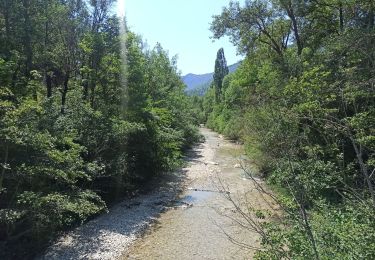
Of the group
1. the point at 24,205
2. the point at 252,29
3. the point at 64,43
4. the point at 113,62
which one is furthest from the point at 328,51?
the point at 64,43

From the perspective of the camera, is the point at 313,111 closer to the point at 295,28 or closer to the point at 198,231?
the point at 198,231

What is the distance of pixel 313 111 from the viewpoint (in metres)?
9.42

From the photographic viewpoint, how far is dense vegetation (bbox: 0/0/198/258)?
30.5 feet

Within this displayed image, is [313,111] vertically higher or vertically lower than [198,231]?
higher

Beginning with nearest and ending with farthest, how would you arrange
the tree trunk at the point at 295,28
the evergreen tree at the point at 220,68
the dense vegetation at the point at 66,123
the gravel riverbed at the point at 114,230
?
the dense vegetation at the point at 66,123
the gravel riverbed at the point at 114,230
the tree trunk at the point at 295,28
the evergreen tree at the point at 220,68

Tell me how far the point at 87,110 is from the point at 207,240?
22.6ft

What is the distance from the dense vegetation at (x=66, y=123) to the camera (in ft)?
30.5

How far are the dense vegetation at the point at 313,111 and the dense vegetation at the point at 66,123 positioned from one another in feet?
17.6

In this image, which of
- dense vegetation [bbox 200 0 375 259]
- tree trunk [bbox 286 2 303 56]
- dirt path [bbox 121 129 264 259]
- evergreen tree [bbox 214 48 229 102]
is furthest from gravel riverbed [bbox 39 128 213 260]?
evergreen tree [bbox 214 48 229 102]

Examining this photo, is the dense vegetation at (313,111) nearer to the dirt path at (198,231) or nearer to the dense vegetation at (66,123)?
the dirt path at (198,231)

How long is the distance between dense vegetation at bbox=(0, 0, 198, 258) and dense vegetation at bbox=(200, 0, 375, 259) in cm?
536

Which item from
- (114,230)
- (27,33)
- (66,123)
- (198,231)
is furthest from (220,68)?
(114,230)

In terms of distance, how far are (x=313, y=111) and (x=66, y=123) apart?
27.4ft

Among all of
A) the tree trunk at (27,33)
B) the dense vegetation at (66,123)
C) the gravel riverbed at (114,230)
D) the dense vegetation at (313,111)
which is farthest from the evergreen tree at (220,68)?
the tree trunk at (27,33)
